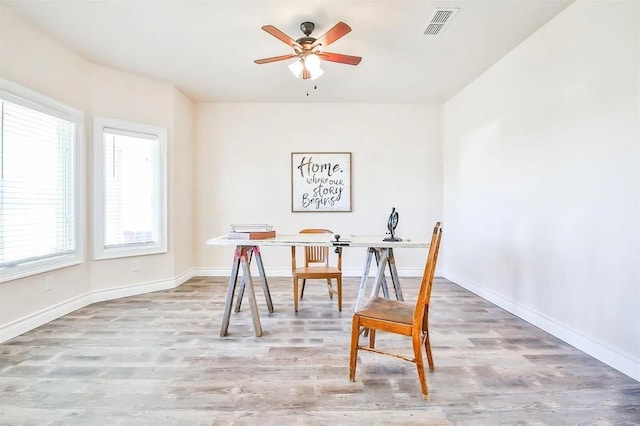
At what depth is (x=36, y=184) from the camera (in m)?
2.84

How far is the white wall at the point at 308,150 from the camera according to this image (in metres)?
4.76

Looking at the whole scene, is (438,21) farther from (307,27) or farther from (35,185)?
(35,185)

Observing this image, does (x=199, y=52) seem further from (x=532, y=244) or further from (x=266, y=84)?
(x=532, y=244)

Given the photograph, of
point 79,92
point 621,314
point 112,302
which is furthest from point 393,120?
point 112,302

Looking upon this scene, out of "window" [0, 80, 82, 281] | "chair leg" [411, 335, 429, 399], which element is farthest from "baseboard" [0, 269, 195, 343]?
"chair leg" [411, 335, 429, 399]

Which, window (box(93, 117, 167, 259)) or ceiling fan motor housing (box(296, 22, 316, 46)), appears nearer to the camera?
ceiling fan motor housing (box(296, 22, 316, 46))

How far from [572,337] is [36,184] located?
15.3 feet

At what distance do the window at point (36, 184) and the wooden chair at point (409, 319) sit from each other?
2.81 metres

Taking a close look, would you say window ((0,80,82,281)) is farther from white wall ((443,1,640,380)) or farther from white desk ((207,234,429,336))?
white wall ((443,1,640,380))

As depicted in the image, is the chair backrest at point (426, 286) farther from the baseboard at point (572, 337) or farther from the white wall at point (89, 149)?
the white wall at point (89, 149)

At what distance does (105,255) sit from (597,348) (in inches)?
182

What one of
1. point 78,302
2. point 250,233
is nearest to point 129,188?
point 78,302

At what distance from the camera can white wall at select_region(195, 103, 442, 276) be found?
4758 mm

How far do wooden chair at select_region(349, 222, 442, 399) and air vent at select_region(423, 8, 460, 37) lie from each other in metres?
1.81
